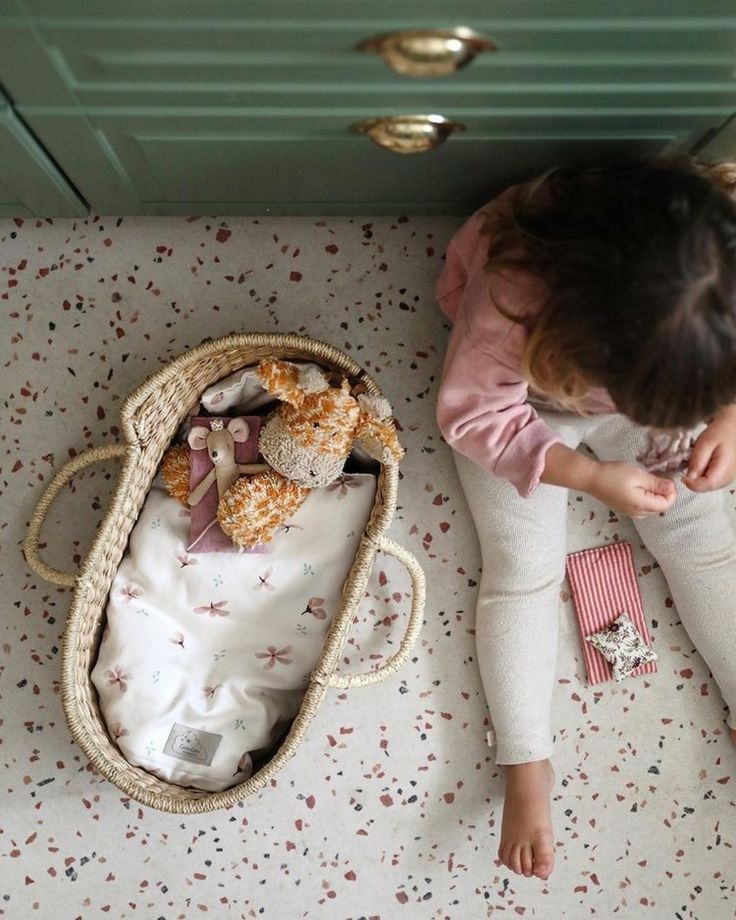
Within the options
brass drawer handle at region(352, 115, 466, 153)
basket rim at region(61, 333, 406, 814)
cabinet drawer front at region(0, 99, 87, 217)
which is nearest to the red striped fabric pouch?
basket rim at region(61, 333, 406, 814)

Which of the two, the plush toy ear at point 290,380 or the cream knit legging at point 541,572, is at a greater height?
the plush toy ear at point 290,380

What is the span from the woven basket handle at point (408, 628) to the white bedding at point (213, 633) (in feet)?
0.17

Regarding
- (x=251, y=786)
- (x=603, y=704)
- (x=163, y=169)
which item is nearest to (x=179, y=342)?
(x=163, y=169)

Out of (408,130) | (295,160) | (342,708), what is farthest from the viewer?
(342,708)

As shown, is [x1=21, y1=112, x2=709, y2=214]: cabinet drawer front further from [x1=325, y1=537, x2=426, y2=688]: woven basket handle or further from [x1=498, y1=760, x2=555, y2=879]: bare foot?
[x1=498, y1=760, x2=555, y2=879]: bare foot

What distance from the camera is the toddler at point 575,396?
0.61 meters

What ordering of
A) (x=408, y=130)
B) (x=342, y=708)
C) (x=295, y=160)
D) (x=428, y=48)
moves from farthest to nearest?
(x=342, y=708) → (x=295, y=160) → (x=408, y=130) → (x=428, y=48)

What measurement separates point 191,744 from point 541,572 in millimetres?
449

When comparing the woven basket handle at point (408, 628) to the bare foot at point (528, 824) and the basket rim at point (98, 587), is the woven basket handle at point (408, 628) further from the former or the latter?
the bare foot at point (528, 824)

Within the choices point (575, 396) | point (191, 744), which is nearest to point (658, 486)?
point (575, 396)

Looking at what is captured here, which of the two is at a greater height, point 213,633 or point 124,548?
point 124,548

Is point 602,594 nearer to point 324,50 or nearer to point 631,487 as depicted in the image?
point 631,487

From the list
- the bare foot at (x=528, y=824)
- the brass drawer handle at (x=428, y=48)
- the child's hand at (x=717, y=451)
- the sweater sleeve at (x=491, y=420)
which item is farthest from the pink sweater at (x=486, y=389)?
the bare foot at (x=528, y=824)

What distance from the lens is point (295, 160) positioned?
2.57 ft
